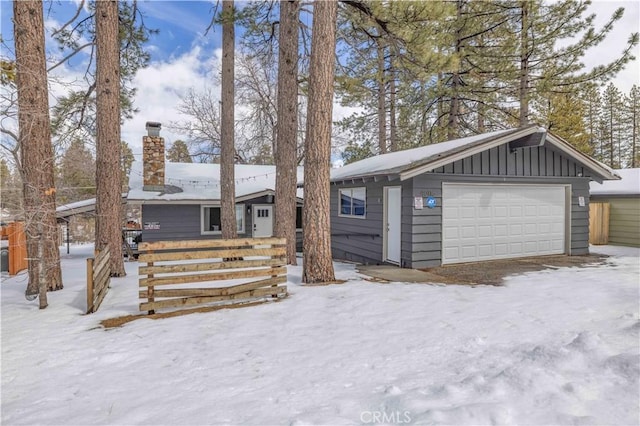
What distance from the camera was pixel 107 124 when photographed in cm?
767

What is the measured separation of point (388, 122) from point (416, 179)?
13819mm

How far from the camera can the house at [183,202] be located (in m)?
13.1

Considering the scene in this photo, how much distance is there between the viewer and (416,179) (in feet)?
27.3

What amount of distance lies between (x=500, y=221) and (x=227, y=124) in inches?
300

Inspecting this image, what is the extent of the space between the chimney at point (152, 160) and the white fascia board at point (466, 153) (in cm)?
940

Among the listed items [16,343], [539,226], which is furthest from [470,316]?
[539,226]

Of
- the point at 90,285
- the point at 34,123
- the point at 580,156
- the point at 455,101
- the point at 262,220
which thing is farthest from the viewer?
the point at 455,101

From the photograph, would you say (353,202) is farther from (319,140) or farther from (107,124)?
(107,124)

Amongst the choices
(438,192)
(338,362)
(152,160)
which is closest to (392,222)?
(438,192)

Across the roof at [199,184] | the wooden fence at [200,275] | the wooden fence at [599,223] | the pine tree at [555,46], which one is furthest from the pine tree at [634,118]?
the wooden fence at [200,275]

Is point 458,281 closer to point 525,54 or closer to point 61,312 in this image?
point 61,312

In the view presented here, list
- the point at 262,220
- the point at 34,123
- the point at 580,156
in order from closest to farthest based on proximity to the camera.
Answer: the point at 34,123 → the point at 580,156 → the point at 262,220

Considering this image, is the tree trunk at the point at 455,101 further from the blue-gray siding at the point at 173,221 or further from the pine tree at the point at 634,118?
the pine tree at the point at 634,118

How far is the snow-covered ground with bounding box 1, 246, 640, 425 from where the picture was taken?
2494 millimetres
